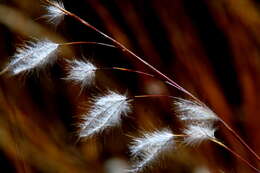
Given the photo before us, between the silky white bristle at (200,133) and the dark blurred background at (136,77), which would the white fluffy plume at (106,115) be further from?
the dark blurred background at (136,77)

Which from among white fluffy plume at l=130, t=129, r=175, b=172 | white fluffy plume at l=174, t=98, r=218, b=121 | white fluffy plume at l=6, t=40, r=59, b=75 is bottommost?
white fluffy plume at l=130, t=129, r=175, b=172

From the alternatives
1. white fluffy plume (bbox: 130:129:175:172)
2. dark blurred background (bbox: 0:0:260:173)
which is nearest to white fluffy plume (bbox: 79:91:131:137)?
white fluffy plume (bbox: 130:129:175:172)

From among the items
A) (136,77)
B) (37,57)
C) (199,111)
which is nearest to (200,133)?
(199,111)

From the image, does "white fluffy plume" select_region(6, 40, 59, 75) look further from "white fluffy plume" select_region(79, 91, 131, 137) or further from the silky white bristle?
the silky white bristle

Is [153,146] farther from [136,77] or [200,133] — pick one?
[136,77]

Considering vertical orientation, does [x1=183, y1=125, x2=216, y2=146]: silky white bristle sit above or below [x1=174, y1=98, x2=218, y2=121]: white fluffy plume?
below

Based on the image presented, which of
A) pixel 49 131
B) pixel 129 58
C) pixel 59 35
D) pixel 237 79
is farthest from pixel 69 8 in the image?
pixel 237 79

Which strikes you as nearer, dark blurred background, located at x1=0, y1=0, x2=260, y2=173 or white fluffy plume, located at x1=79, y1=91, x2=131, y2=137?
white fluffy plume, located at x1=79, y1=91, x2=131, y2=137

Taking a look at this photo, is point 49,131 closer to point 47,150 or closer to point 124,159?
point 47,150
